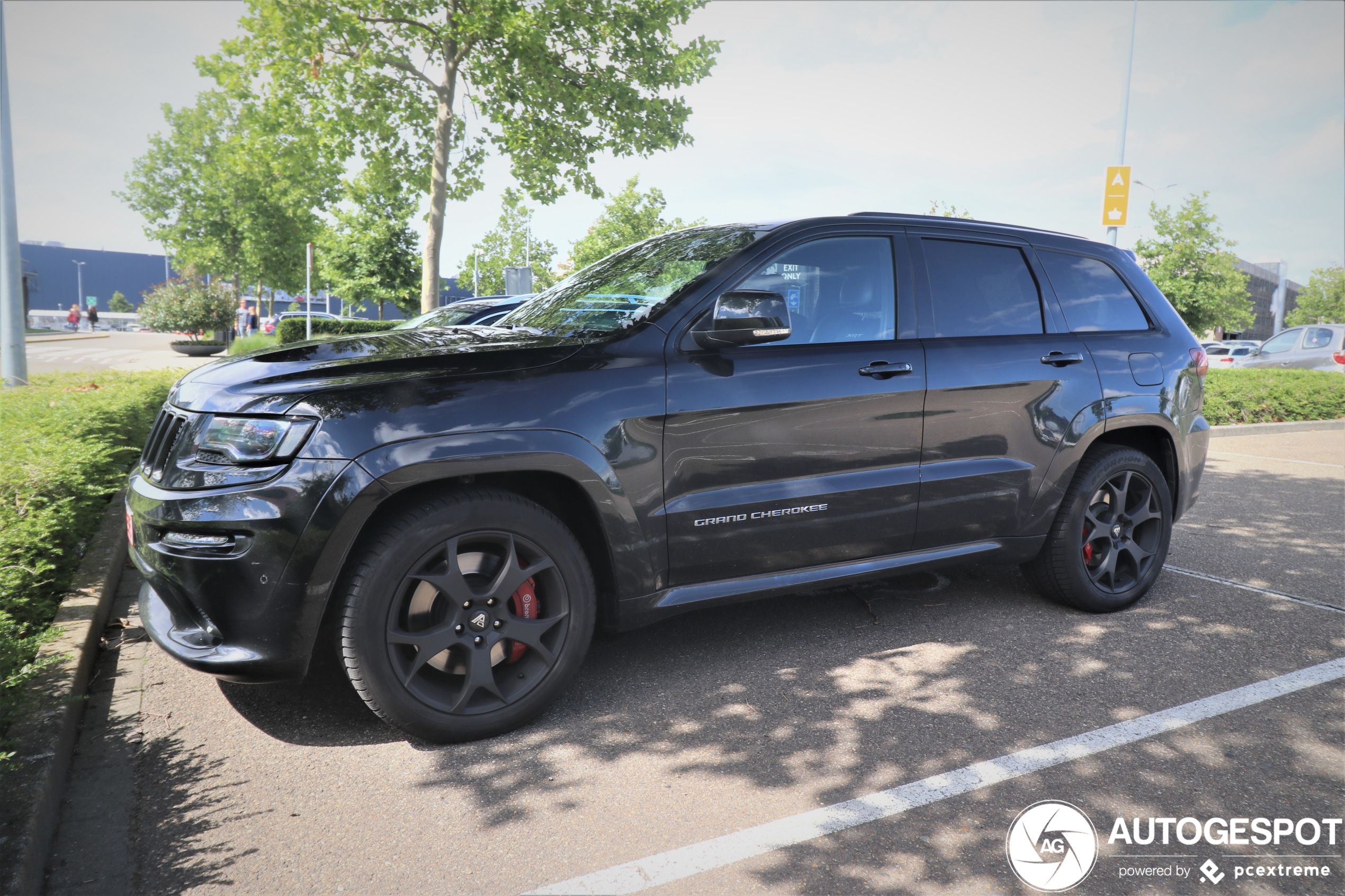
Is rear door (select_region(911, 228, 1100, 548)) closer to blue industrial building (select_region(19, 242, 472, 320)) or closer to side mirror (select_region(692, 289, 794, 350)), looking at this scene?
side mirror (select_region(692, 289, 794, 350))

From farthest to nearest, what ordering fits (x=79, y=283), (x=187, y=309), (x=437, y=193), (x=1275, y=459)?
1. (x=79, y=283)
2. (x=187, y=309)
3. (x=437, y=193)
4. (x=1275, y=459)

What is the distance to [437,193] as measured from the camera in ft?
46.7

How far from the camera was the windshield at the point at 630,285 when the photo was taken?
11.1 feet

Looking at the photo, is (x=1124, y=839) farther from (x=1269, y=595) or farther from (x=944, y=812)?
(x=1269, y=595)

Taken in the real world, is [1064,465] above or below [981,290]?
below

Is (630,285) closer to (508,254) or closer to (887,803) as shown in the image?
(887,803)

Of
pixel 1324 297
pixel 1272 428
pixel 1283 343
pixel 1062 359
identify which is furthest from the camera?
pixel 1324 297

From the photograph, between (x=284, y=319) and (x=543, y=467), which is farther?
(x=284, y=319)

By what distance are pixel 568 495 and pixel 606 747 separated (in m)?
0.88

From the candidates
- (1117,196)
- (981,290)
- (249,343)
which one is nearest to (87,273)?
(249,343)

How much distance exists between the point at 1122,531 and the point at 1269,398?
37.6ft

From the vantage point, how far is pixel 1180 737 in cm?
300

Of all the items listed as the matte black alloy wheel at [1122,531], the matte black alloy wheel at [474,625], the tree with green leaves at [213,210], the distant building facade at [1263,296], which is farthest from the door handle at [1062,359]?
the distant building facade at [1263,296]

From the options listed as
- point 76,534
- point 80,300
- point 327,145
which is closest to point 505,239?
point 327,145
